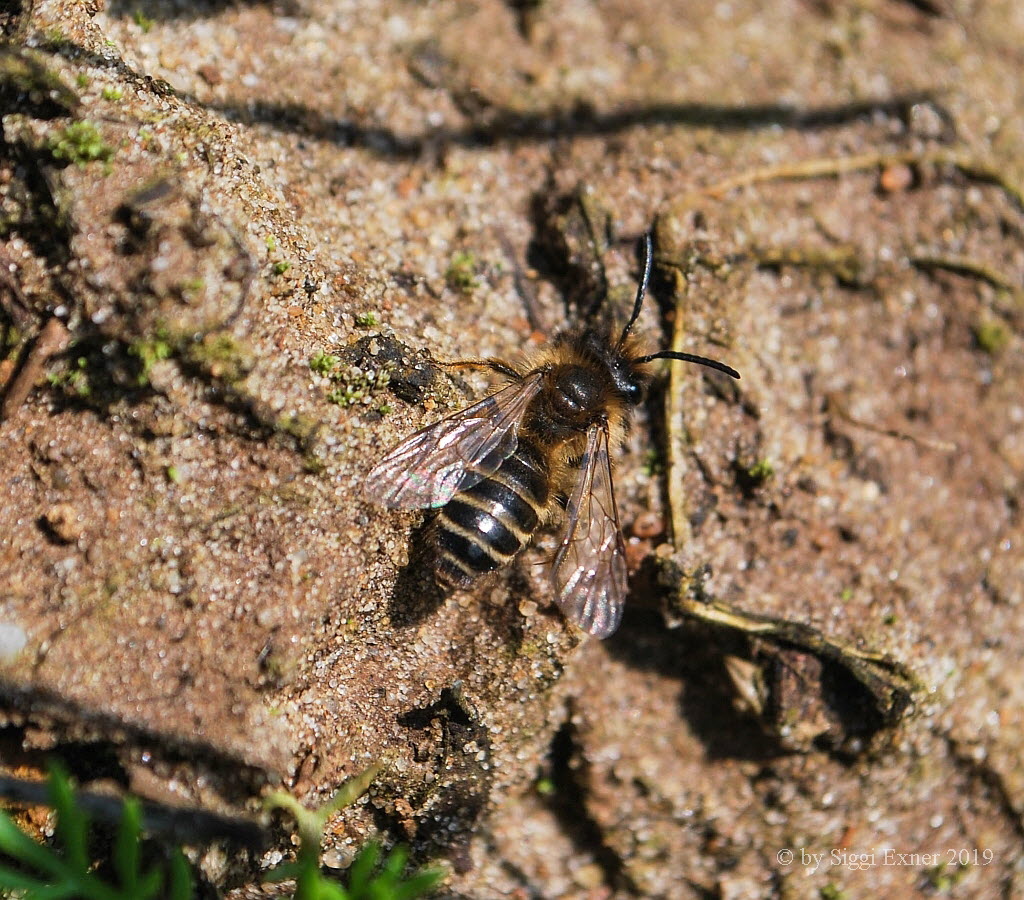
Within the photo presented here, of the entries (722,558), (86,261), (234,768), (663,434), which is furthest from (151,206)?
(722,558)

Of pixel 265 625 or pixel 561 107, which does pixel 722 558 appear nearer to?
pixel 265 625

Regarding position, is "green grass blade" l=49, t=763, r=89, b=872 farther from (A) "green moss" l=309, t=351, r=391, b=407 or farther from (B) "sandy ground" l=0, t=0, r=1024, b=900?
(A) "green moss" l=309, t=351, r=391, b=407

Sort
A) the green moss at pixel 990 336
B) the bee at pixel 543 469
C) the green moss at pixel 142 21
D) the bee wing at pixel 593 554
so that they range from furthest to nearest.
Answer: the green moss at pixel 990 336 → the green moss at pixel 142 21 → the bee wing at pixel 593 554 → the bee at pixel 543 469

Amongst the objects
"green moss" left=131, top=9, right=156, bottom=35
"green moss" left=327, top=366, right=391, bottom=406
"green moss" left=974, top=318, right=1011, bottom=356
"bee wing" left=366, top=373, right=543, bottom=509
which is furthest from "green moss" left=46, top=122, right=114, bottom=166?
"green moss" left=974, top=318, right=1011, bottom=356

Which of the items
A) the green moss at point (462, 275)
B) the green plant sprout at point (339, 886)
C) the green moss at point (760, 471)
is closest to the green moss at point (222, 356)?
the green moss at point (462, 275)

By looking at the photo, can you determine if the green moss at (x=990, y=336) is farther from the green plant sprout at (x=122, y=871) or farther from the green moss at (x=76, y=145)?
the green moss at (x=76, y=145)

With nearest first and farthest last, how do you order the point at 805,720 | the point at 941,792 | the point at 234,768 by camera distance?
1. the point at 234,768
2. the point at 805,720
3. the point at 941,792

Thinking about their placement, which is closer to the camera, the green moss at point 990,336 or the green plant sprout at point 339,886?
the green plant sprout at point 339,886
